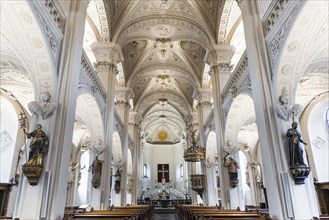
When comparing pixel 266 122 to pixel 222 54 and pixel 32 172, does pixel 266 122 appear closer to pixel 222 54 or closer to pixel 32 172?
pixel 32 172

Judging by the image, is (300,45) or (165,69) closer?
(300,45)

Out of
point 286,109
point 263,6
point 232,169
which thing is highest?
point 263,6

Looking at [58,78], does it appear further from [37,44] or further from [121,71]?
[121,71]

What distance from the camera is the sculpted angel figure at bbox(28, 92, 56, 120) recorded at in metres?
5.29

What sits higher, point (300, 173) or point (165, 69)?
point (165, 69)

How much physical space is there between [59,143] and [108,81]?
6011 mm

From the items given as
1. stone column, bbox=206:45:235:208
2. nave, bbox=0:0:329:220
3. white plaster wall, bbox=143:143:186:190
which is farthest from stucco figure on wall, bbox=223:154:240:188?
white plaster wall, bbox=143:143:186:190

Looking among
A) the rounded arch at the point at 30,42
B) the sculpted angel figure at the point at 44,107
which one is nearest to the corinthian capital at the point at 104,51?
the rounded arch at the point at 30,42

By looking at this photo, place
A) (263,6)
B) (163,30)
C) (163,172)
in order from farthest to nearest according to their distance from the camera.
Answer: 1. (163,172)
2. (163,30)
3. (263,6)

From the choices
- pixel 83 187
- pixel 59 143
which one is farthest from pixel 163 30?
pixel 83 187

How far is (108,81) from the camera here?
11.1 meters

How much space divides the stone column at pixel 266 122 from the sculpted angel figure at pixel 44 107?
477 centimetres

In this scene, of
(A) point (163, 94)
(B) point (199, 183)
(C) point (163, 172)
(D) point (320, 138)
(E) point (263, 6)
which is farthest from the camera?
(C) point (163, 172)

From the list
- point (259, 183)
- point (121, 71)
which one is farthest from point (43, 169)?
point (259, 183)
